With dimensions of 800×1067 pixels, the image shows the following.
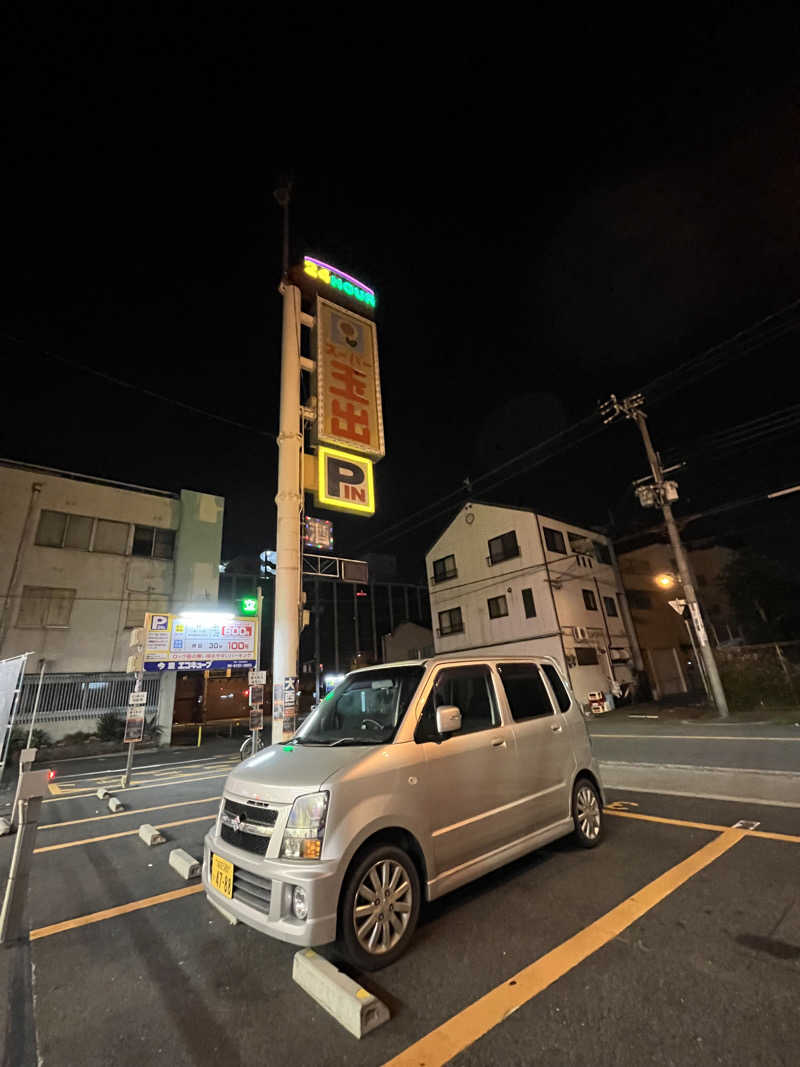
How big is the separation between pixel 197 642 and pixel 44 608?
8.95 m

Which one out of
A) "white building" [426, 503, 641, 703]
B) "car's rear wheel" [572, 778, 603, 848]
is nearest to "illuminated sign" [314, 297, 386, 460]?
"car's rear wheel" [572, 778, 603, 848]

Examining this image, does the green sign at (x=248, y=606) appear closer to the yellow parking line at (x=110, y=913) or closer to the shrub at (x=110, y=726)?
the shrub at (x=110, y=726)

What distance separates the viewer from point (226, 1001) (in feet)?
8.38

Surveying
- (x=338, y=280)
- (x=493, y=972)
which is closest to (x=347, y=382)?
(x=338, y=280)

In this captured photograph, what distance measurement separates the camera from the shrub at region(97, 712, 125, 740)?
17.5 metres

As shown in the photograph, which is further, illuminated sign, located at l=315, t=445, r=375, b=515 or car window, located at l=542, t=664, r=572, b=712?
illuminated sign, located at l=315, t=445, r=375, b=515

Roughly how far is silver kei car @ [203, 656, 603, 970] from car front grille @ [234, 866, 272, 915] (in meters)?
0.01

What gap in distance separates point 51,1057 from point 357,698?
2.64 metres

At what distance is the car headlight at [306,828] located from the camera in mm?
2730

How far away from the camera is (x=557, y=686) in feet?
15.8

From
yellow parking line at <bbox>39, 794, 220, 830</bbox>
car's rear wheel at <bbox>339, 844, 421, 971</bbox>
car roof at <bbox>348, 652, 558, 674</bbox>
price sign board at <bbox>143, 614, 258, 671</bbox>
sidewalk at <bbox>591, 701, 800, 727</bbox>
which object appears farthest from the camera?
price sign board at <bbox>143, 614, 258, 671</bbox>

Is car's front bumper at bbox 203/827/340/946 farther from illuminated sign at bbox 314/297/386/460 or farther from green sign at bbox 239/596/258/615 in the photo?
green sign at bbox 239/596/258/615

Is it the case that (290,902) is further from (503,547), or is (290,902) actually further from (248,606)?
(503,547)

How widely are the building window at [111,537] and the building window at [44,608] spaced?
240 centimetres
